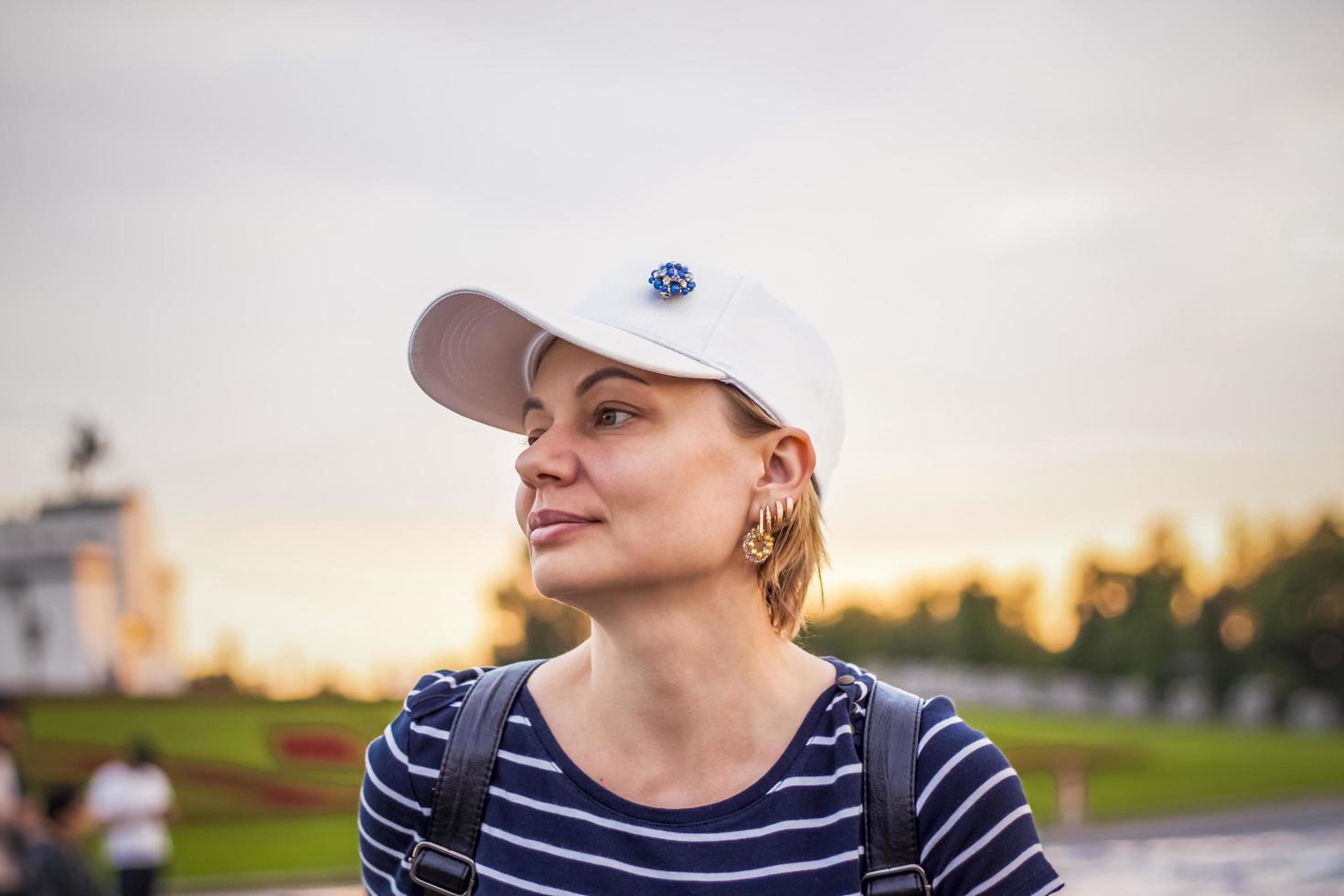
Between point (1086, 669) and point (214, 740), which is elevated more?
point (214, 740)

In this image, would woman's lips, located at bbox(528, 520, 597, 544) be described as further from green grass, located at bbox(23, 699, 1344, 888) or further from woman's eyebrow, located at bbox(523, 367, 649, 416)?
green grass, located at bbox(23, 699, 1344, 888)

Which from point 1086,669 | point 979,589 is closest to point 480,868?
point 1086,669

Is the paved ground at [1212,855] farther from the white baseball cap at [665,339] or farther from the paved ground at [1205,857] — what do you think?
the white baseball cap at [665,339]

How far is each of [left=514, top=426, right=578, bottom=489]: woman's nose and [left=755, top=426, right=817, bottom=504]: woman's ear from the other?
0.36 m

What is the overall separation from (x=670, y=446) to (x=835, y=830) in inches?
27.4

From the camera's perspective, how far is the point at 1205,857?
1562cm

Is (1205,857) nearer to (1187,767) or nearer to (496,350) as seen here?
(496,350)

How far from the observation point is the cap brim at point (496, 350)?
212 centimetres

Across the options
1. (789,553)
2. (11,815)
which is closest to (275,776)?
(11,815)

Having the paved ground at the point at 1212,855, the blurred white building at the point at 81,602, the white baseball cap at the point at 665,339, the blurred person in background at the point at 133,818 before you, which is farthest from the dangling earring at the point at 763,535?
the blurred white building at the point at 81,602

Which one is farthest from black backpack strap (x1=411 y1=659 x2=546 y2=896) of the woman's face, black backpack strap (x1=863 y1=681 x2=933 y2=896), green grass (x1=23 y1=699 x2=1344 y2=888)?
green grass (x1=23 y1=699 x2=1344 y2=888)

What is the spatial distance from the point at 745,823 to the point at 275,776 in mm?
22892

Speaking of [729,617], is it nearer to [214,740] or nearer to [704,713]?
[704,713]

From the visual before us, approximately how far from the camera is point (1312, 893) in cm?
1203
